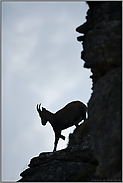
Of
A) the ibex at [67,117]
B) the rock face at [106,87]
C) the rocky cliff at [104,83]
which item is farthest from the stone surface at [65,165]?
the ibex at [67,117]

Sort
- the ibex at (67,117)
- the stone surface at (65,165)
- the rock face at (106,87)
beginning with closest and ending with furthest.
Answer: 1. the rock face at (106,87)
2. the stone surface at (65,165)
3. the ibex at (67,117)

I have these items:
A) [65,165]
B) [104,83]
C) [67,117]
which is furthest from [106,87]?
[67,117]

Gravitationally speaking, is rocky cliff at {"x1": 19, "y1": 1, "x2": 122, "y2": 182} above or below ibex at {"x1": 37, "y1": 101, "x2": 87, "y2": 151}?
below

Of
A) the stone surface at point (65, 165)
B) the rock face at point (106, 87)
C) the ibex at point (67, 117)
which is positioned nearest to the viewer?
the rock face at point (106, 87)

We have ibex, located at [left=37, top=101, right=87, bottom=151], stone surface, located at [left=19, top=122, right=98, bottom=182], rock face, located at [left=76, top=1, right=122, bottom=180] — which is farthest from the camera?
ibex, located at [left=37, top=101, right=87, bottom=151]

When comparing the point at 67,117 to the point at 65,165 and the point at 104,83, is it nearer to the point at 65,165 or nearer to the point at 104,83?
the point at 65,165

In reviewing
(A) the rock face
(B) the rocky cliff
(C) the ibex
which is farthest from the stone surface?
(C) the ibex

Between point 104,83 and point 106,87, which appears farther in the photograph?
point 104,83

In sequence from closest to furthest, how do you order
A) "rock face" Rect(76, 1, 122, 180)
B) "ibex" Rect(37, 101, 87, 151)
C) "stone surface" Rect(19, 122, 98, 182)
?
"rock face" Rect(76, 1, 122, 180), "stone surface" Rect(19, 122, 98, 182), "ibex" Rect(37, 101, 87, 151)

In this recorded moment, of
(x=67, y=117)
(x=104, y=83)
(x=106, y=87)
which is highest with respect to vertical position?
(x=67, y=117)

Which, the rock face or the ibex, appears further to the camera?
the ibex

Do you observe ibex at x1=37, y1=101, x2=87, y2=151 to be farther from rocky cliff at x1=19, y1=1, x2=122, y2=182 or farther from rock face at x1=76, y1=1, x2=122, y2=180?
rock face at x1=76, y1=1, x2=122, y2=180

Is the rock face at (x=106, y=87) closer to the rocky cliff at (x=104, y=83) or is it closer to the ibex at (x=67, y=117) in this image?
the rocky cliff at (x=104, y=83)

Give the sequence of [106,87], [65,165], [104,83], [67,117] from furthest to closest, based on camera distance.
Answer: [67,117]
[65,165]
[104,83]
[106,87]
